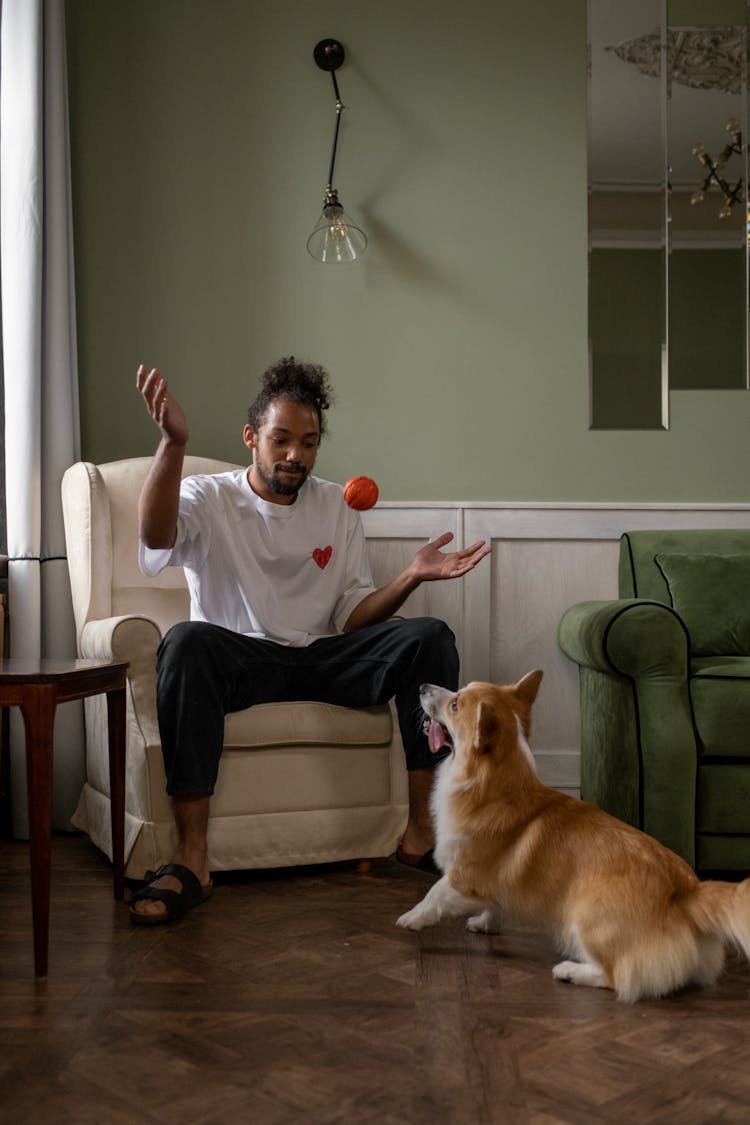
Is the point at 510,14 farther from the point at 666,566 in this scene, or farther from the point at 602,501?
the point at 666,566

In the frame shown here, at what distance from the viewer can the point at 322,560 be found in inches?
108

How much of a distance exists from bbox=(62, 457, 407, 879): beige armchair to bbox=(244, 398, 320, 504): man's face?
0.48m

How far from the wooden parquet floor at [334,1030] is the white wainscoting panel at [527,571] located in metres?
1.23

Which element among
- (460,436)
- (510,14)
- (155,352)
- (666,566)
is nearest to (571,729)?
(666,566)

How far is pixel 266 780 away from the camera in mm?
2486

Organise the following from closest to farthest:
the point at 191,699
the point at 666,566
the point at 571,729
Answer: the point at 191,699 → the point at 666,566 → the point at 571,729

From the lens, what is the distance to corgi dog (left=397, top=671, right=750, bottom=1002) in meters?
1.70

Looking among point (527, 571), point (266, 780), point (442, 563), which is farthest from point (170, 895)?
point (527, 571)

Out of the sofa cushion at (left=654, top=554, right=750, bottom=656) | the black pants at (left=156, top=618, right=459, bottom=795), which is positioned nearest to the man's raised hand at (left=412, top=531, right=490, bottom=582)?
the black pants at (left=156, top=618, right=459, bottom=795)

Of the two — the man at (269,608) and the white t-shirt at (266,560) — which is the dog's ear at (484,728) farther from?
the white t-shirt at (266,560)

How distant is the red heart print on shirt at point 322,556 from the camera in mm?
2729

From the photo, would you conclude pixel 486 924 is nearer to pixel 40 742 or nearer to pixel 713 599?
pixel 40 742

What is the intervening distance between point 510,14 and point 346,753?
7.81ft

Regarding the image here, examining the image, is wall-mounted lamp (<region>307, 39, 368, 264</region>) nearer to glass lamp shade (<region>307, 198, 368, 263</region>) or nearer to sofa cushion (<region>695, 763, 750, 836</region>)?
glass lamp shade (<region>307, 198, 368, 263</region>)
